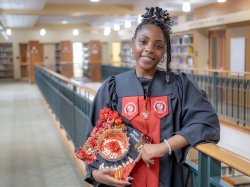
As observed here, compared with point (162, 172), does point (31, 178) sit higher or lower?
lower

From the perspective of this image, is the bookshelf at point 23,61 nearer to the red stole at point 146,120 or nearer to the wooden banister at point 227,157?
the red stole at point 146,120

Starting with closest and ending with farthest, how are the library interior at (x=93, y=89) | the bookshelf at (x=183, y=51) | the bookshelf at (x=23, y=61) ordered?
1. the library interior at (x=93, y=89)
2. the bookshelf at (x=183, y=51)
3. the bookshelf at (x=23, y=61)

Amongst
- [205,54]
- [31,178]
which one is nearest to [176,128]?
[31,178]

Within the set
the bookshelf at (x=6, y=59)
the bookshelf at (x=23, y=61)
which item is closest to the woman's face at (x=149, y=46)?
the bookshelf at (x=23, y=61)

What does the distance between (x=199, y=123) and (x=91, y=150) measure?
0.45m

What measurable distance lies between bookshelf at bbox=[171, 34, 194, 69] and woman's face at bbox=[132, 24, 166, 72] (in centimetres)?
1109

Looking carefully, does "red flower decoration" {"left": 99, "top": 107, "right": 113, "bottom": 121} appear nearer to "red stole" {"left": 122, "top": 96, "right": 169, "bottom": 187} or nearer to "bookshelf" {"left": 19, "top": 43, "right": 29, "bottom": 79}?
"red stole" {"left": 122, "top": 96, "right": 169, "bottom": 187}

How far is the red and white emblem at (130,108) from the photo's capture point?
5.02ft

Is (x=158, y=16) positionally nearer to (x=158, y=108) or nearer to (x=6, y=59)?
(x=158, y=108)

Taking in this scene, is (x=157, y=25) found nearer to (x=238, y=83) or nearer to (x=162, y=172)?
(x=162, y=172)

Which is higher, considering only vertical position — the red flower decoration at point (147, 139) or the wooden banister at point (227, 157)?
the red flower decoration at point (147, 139)

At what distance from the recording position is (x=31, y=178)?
4371 mm

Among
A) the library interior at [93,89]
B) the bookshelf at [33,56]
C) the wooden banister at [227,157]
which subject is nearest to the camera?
the wooden banister at [227,157]

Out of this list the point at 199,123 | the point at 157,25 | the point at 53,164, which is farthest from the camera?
the point at 53,164
